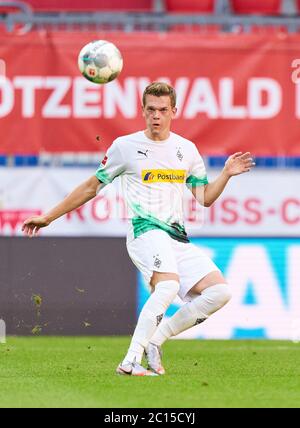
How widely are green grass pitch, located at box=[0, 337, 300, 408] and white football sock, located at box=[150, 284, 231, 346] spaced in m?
0.32

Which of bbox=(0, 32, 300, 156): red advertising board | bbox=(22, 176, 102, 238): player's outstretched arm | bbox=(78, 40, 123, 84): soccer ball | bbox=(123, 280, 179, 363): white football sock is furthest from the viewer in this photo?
bbox=(0, 32, 300, 156): red advertising board

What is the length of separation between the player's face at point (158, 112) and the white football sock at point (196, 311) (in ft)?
3.92

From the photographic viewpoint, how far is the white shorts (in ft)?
28.2

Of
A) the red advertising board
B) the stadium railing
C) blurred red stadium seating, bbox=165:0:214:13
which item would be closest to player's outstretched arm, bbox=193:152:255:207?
the red advertising board

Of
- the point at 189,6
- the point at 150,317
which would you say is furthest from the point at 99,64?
the point at 189,6

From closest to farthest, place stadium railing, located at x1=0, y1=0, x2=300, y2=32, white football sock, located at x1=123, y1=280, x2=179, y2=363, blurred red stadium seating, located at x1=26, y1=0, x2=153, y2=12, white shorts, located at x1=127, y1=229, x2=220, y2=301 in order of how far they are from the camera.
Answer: white football sock, located at x1=123, y1=280, x2=179, y2=363 → white shorts, located at x1=127, y1=229, x2=220, y2=301 → stadium railing, located at x1=0, y1=0, x2=300, y2=32 → blurred red stadium seating, located at x1=26, y1=0, x2=153, y2=12

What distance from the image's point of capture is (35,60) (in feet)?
43.0

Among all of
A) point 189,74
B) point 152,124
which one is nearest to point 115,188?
point 189,74

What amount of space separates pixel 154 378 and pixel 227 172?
1.56 metres

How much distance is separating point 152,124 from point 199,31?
19.8 feet

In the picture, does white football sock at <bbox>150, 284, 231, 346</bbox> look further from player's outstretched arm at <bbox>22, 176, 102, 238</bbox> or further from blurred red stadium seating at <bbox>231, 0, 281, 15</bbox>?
blurred red stadium seating at <bbox>231, 0, 281, 15</bbox>

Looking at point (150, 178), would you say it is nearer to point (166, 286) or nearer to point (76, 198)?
point (76, 198)

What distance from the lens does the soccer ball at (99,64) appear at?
10.3m

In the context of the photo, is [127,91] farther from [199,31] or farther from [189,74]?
[199,31]
